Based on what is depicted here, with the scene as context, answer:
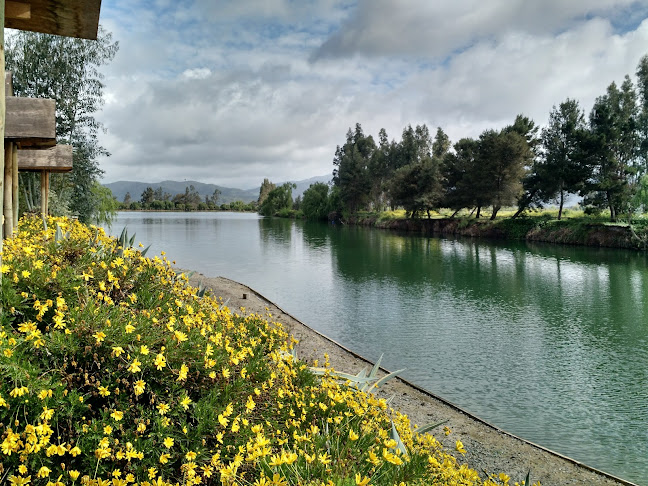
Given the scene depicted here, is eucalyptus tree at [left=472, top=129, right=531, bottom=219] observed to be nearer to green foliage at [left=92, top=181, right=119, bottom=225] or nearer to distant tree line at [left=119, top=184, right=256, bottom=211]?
green foliage at [left=92, top=181, right=119, bottom=225]

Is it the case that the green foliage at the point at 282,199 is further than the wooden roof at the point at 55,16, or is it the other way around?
the green foliage at the point at 282,199

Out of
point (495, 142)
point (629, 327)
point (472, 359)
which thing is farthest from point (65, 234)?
point (495, 142)

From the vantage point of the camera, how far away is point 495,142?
133 feet

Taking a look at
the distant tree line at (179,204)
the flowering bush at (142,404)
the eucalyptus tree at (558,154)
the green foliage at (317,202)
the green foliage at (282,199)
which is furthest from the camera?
the distant tree line at (179,204)

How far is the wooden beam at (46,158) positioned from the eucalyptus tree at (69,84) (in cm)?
1450

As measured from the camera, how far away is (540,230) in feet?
121

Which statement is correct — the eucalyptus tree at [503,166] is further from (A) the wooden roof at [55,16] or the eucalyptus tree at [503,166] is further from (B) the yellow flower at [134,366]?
(B) the yellow flower at [134,366]

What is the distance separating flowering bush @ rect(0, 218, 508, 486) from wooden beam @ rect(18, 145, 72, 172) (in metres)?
7.03

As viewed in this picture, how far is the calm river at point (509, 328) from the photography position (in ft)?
23.1

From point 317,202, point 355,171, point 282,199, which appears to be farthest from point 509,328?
point 282,199

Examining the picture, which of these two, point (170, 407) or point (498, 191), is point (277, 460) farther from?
point (498, 191)

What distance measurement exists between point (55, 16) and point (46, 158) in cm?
698

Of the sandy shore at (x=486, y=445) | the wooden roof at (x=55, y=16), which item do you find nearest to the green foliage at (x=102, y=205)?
the sandy shore at (x=486, y=445)

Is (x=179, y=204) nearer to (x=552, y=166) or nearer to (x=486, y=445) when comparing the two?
(x=552, y=166)
